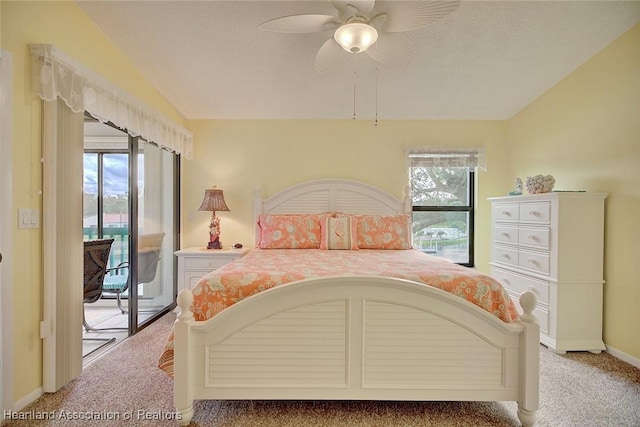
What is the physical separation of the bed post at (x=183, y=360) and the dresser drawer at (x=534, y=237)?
272 cm

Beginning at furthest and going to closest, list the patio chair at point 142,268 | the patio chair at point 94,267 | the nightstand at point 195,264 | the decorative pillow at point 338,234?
the nightstand at point 195,264 → the decorative pillow at point 338,234 → the patio chair at point 142,268 → the patio chair at point 94,267

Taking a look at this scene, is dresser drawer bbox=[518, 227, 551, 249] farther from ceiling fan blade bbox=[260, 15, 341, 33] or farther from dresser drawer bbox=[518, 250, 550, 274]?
ceiling fan blade bbox=[260, 15, 341, 33]

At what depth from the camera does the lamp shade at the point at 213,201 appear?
3352 mm

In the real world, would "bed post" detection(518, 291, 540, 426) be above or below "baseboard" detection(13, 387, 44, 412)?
above

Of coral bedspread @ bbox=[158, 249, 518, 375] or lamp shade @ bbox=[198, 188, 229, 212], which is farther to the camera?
lamp shade @ bbox=[198, 188, 229, 212]

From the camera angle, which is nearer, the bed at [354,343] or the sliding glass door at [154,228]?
the bed at [354,343]

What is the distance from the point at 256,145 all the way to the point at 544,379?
3407 millimetres

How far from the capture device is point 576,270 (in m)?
2.45

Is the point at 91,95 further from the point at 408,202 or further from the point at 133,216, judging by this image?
the point at 408,202

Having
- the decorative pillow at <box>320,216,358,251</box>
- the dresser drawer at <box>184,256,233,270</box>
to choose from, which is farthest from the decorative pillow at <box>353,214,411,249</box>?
the dresser drawer at <box>184,256,233,270</box>

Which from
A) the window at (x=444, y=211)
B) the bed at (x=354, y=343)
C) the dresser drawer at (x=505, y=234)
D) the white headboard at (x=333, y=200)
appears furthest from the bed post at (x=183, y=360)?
the window at (x=444, y=211)

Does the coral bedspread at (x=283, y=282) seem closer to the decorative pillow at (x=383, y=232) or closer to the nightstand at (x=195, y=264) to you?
the decorative pillow at (x=383, y=232)

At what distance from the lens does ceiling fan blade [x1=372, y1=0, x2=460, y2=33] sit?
1507 mm

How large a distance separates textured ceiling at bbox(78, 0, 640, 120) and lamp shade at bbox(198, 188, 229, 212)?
948 millimetres
